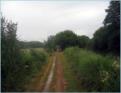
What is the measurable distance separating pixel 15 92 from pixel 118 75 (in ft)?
11.3

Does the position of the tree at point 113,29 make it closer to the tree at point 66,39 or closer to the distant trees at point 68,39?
the distant trees at point 68,39

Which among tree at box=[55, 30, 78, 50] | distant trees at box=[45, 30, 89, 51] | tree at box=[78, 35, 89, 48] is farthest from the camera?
tree at box=[55, 30, 78, 50]

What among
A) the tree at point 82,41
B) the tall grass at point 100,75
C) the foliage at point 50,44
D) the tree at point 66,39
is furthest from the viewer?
the foliage at point 50,44

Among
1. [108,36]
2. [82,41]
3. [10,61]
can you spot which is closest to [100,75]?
[10,61]

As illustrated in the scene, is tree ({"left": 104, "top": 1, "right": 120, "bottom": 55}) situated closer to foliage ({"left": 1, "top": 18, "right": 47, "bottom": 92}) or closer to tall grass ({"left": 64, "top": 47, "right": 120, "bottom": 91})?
tall grass ({"left": 64, "top": 47, "right": 120, "bottom": 91})

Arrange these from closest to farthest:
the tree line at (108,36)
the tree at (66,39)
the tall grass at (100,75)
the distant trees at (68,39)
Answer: the tall grass at (100,75), the tree line at (108,36), the distant trees at (68,39), the tree at (66,39)

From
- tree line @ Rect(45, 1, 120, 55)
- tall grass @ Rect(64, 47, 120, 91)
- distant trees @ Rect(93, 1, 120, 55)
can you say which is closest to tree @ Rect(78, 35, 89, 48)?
tree line @ Rect(45, 1, 120, 55)

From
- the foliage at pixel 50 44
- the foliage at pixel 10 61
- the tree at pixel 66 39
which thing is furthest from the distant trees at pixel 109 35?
the foliage at pixel 50 44

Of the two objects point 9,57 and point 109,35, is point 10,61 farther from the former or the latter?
point 109,35

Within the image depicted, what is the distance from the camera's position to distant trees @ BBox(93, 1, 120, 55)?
27.5m

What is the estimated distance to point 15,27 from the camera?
36.6 feet

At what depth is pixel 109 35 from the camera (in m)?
30.6

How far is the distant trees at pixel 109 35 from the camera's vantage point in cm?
2752

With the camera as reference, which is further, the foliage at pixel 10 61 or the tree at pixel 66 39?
the tree at pixel 66 39
